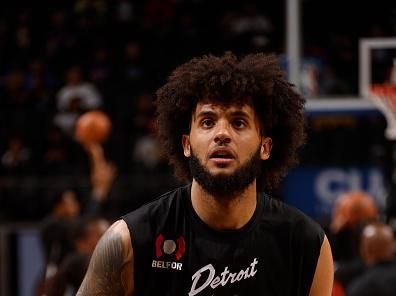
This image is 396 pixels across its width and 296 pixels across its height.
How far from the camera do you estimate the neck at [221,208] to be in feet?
13.8

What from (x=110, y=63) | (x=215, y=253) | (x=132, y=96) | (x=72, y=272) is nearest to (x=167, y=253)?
(x=215, y=253)

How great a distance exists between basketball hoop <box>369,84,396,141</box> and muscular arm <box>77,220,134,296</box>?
6.19 m

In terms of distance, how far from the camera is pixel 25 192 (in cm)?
1205

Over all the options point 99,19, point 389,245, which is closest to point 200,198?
point 389,245

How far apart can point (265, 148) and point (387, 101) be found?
6.00 m

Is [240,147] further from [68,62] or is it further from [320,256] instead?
[68,62]

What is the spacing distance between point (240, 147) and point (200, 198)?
0.94 feet

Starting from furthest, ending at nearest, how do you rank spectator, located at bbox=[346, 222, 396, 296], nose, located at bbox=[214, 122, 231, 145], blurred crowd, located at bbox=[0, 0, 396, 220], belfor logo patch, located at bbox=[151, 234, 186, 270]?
blurred crowd, located at bbox=[0, 0, 396, 220] < spectator, located at bbox=[346, 222, 396, 296] < belfor logo patch, located at bbox=[151, 234, 186, 270] < nose, located at bbox=[214, 122, 231, 145]

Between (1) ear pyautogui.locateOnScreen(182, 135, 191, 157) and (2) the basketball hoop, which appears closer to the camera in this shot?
(1) ear pyautogui.locateOnScreen(182, 135, 191, 157)

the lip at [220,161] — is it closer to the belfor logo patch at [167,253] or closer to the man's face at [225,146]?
the man's face at [225,146]

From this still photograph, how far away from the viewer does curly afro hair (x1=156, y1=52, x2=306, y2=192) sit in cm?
419

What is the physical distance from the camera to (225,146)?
4.05 metres

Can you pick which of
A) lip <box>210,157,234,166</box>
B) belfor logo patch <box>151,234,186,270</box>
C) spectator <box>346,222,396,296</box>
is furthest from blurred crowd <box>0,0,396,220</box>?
lip <box>210,157,234,166</box>

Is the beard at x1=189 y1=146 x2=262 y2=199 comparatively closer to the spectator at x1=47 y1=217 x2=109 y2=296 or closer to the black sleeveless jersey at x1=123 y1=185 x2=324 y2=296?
the black sleeveless jersey at x1=123 y1=185 x2=324 y2=296
